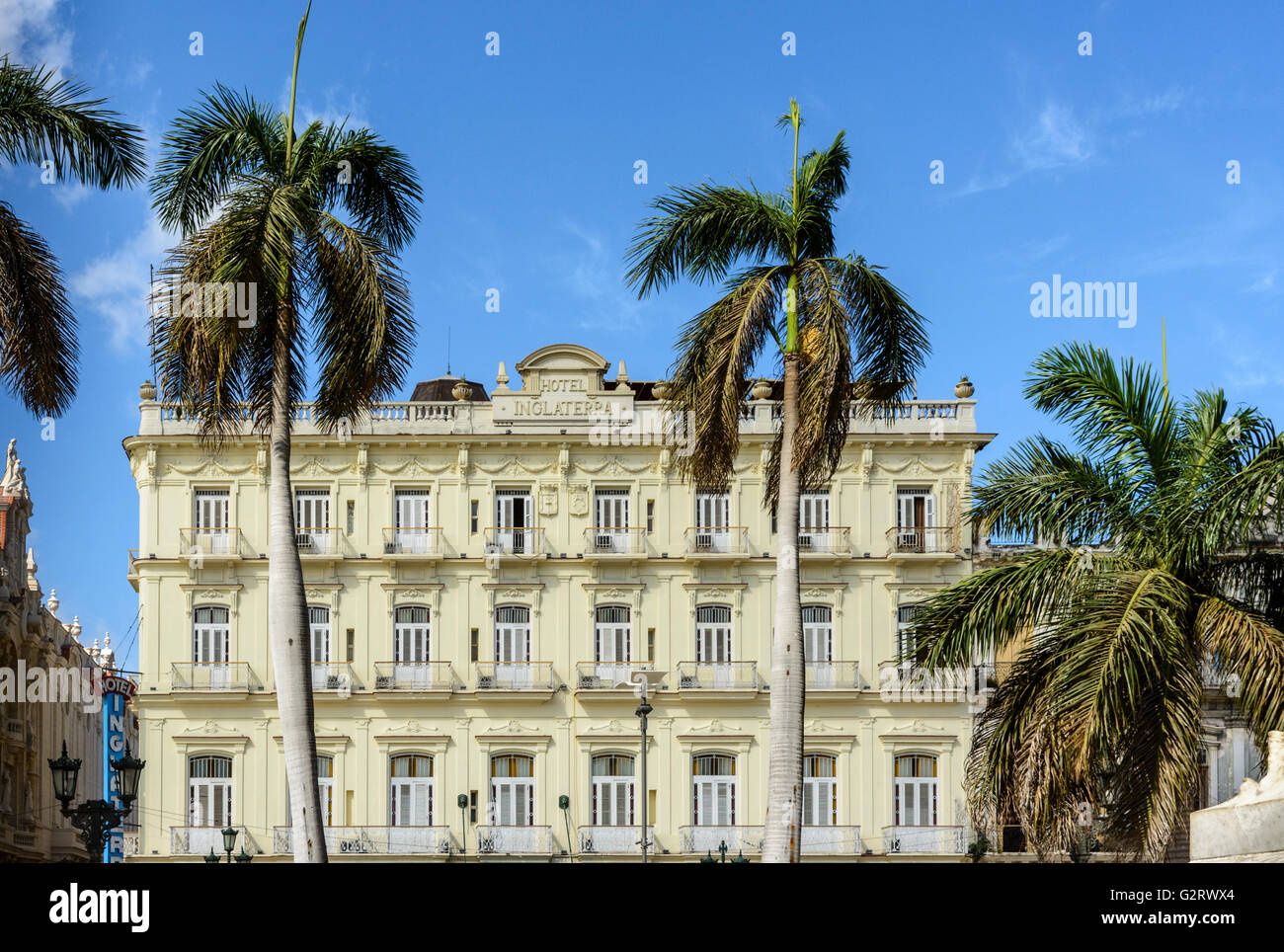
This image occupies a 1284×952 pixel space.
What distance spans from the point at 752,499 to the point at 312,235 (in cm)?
2695

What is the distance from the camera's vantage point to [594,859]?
1763 inches

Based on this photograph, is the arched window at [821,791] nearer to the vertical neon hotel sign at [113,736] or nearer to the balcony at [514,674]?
the balcony at [514,674]

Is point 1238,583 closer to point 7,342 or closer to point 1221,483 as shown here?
point 1221,483

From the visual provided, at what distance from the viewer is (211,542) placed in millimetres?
46969

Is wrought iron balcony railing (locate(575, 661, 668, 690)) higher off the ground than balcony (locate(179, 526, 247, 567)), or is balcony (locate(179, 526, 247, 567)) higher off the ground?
balcony (locate(179, 526, 247, 567))

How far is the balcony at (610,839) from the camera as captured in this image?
149 ft

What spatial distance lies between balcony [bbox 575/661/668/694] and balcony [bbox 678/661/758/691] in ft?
4.87

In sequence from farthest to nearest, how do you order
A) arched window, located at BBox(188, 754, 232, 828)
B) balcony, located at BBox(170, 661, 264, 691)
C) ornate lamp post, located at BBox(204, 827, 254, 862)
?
balcony, located at BBox(170, 661, 264, 691), arched window, located at BBox(188, 754, 232, 828), ornate lamp post, located at BBox(204, 827, 254, 862)

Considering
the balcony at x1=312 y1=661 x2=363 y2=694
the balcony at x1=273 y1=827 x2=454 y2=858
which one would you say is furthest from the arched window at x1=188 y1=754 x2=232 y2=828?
the balcony at x1=312 y1=661 x2=363 y2=694

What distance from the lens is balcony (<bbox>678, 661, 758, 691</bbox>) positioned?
1839 inches

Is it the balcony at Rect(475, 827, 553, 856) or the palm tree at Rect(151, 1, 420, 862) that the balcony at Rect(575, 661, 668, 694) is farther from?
the palm tree at Rect(151, 1, 420, 862)

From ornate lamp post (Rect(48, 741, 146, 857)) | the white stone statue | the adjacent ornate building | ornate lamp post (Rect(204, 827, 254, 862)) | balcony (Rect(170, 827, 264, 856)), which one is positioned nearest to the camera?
the white stone statue

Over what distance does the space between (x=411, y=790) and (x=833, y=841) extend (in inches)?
467
